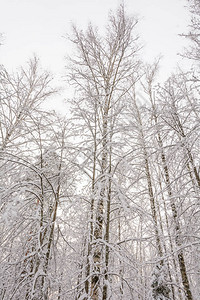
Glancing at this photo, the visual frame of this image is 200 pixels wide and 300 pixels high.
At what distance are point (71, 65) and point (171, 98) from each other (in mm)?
2706

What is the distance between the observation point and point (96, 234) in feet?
11.1

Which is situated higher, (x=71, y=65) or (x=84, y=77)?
(x=71, y=65)

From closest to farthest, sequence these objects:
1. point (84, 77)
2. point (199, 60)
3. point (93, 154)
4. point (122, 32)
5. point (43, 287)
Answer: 1. point (43, 287)
2. point (93, 154)
3. point (199, 60)
4. point (84, 77)
5. point (122, 32)

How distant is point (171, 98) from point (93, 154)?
2.31m

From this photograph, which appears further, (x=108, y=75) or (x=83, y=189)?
(x=108, y=75)

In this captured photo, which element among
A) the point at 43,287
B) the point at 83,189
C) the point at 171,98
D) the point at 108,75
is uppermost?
the point at 108,75

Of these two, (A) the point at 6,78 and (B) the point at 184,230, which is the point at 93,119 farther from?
(A) the point at 6,78

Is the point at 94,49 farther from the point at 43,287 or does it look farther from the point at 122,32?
the point at 43,287

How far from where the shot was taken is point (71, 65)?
199 inches

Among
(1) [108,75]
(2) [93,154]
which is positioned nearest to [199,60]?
(1) [108,75]

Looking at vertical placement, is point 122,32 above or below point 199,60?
above

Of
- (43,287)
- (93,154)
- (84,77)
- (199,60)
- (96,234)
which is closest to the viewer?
(43,287)

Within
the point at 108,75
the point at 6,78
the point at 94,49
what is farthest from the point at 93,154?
the point at 6,78

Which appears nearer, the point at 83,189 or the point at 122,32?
the point at 83,189
